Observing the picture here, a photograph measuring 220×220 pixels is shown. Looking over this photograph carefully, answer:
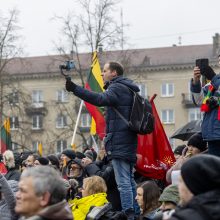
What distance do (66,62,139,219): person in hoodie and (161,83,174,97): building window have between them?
199 feet

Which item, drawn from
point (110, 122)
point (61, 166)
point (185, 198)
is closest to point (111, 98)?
point (110, 122)

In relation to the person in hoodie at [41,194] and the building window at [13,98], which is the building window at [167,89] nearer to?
the building window at [13,98]

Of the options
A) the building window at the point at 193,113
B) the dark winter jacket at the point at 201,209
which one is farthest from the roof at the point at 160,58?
the dark winter jacket at the point at 201,209

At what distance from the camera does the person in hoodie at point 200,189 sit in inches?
180

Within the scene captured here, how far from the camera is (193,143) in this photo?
838 cm

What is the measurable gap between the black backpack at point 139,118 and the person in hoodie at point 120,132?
0.05m

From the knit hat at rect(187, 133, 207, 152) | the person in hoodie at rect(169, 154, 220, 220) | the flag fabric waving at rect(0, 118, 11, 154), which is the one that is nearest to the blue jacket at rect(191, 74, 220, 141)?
the knit hat at rect(187, 133, 207, 152)

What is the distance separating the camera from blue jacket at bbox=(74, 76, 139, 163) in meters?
8.62

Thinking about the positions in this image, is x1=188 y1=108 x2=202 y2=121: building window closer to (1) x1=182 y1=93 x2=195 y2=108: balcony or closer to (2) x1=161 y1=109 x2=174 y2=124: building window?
(1) x1=182 y1=93 x2=195 y2=108: balcony

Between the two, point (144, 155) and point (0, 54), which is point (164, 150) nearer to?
point (144, 155)

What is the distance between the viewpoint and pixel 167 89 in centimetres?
6969

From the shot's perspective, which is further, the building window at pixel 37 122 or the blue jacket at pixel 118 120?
the building window at pixel 37 122

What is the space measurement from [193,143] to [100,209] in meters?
1.37

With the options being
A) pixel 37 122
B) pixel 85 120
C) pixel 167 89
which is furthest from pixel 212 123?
pixel 37 122
